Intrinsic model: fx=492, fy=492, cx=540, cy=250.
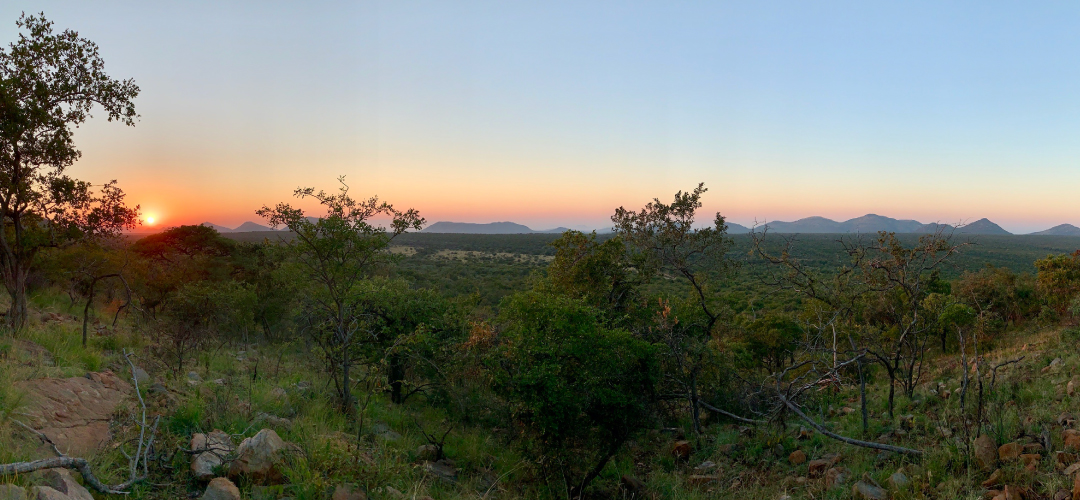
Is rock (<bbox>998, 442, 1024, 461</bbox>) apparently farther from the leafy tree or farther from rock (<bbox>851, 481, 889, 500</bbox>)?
the leafy tree

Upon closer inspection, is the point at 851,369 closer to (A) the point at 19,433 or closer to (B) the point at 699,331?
(B) the point at 699,331

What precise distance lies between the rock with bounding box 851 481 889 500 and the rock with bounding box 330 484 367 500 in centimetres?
618

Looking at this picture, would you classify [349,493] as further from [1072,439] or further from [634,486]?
[1072,439]

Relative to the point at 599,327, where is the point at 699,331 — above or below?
below

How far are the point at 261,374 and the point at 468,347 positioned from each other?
5142mm

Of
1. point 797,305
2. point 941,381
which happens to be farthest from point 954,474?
point 797,305

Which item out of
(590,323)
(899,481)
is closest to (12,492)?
(590,323)

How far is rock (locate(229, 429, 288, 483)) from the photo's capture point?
557 centimetres

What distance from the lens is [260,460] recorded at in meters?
5.70

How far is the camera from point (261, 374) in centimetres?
1148

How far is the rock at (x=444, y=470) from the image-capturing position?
804cm

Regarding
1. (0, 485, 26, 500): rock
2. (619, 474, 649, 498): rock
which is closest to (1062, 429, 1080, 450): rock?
(619, 474, 649, 498): rock

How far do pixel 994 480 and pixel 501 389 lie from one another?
265 inches

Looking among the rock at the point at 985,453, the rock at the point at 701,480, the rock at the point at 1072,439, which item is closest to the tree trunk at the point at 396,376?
A: the rock at the point at 701,480
